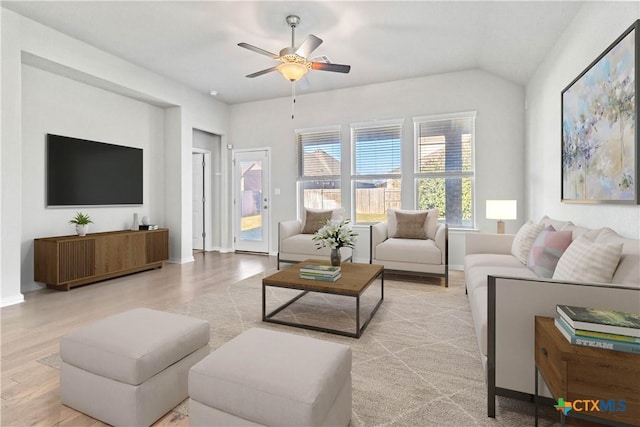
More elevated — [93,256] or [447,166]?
[447,166]

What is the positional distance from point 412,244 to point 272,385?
322 centimetres

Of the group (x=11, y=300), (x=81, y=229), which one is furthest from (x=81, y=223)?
(x=11, y=300)

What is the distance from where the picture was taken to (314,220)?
16.6 ft

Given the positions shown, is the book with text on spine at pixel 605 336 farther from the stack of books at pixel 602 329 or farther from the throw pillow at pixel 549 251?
the throw pillow at pixel 549 251

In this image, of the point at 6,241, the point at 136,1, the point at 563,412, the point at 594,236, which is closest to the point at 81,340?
the point at 563,412

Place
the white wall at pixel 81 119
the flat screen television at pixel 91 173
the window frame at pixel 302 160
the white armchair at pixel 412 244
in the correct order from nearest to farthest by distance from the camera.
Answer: the white wall at pixel 81 119
the white armchair at pixel 412 244
the flat screen television at pixel 91 173
the window frame at pixel 302 160

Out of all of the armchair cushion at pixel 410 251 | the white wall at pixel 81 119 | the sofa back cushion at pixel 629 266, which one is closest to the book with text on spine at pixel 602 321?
the sofa back cushion at pixel 629 266

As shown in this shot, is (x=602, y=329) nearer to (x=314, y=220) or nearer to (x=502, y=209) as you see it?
(x=502, y=209)

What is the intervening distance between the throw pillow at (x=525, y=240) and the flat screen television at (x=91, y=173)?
5301 millimetres

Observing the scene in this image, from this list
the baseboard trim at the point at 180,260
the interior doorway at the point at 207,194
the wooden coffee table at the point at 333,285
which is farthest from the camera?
the interior doorway at the point at 207,194

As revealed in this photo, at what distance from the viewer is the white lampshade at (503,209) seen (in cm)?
386

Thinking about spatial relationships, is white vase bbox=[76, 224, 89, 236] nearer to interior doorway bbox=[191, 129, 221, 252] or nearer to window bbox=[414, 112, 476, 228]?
interior doorway bbox=[191, 129, 221, 252]

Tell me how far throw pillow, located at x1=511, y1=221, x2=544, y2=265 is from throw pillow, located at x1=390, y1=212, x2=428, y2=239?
140 cm

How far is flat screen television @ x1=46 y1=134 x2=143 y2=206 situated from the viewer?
3.96m
